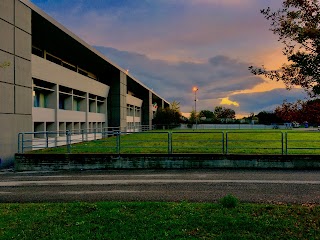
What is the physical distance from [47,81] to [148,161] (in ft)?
39.4

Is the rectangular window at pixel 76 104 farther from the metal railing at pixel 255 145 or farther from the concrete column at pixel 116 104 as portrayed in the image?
the metal railing at pixel 255 145

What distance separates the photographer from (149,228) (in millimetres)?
5352

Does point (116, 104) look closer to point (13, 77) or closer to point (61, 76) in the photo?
point (61, 76)

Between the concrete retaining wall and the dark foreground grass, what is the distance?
6.13 meters

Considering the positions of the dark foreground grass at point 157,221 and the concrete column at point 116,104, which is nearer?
the dark foreground grass at point 157,221

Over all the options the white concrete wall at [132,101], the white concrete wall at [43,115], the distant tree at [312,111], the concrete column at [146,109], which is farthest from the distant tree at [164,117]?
the distant tree at [312,111]

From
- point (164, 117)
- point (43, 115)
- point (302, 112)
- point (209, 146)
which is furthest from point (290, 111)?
point (164, 117)

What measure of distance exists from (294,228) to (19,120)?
49.5 feet

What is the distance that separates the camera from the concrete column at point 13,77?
48.9ft

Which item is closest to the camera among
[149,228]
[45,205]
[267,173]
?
[149,228]

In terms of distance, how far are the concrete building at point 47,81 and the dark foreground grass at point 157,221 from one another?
16.0ft

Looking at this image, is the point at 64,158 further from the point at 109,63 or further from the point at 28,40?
the point at 109,63

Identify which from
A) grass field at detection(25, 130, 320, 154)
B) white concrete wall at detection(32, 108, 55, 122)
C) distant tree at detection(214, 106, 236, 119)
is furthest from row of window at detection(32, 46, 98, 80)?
distant tree at detection(214, 106, 236, 119)

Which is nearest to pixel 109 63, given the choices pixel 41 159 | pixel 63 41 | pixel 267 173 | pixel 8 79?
pixel 63 41
